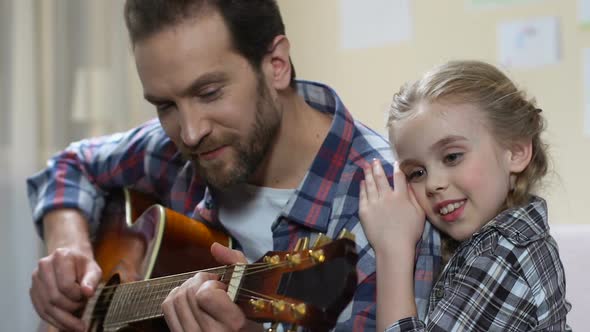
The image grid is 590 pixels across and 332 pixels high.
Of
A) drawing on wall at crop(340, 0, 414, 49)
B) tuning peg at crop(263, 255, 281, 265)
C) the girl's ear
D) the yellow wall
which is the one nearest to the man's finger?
tuning peg at crop(263, 255, 281, 265)

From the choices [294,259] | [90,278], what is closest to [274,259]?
[294,259]

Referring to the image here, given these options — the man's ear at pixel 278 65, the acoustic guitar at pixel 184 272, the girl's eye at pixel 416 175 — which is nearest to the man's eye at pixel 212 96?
the man's ear at pixel 278 65

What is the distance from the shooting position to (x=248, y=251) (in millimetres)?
1456

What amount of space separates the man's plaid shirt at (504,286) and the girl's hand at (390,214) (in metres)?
0.10

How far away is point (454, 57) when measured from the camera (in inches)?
90.0

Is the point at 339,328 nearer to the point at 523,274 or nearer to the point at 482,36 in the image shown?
the point at 523,274

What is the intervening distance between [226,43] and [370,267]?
1.54ft

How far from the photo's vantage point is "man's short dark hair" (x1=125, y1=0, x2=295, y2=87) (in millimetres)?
1337

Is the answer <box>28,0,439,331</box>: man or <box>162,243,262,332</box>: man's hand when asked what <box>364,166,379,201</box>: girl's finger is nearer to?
<box>28,0,439,331</box>: man

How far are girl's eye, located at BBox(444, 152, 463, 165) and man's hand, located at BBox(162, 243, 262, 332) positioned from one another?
0.36m

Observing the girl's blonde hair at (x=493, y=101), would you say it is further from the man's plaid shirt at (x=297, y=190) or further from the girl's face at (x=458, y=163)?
the man's plaid shirt at (x=297, y=190)

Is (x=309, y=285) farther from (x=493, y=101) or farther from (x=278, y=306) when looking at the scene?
(x=493, y=101)

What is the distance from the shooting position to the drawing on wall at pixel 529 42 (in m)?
2.15

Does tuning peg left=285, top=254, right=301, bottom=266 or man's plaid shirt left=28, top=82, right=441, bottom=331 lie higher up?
tuning peg left=285, top=254, right=301, bottom=266
